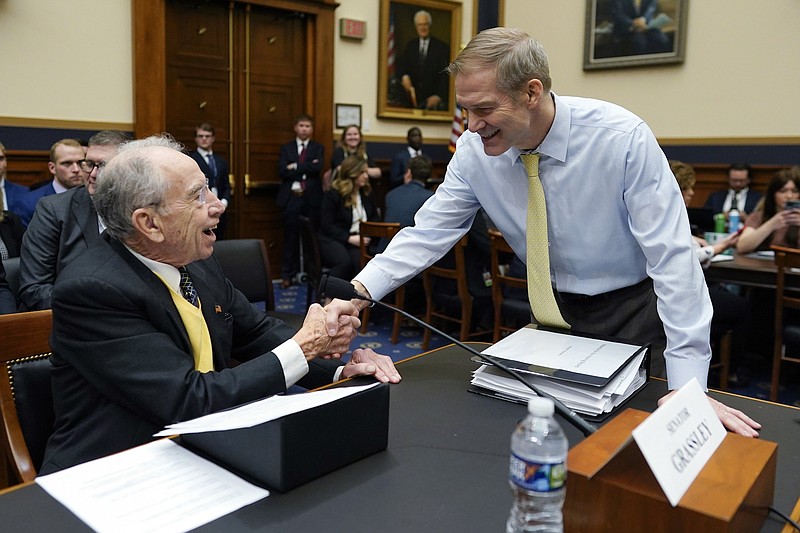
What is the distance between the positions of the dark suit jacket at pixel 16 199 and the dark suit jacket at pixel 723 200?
6.15 metres

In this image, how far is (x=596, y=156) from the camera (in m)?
1.88

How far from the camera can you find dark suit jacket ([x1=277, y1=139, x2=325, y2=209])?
7961 millimetres

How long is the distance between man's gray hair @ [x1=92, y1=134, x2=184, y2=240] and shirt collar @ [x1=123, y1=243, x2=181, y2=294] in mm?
56

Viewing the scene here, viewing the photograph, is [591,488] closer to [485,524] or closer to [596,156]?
[485,524]

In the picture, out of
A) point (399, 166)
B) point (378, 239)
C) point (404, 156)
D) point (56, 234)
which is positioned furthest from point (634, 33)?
point (56, 234)

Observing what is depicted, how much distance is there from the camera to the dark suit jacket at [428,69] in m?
9.05

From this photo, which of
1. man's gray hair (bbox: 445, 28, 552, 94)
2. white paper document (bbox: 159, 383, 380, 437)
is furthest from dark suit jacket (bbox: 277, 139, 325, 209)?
white paper document (bbox: 159, 383, 380, 437)

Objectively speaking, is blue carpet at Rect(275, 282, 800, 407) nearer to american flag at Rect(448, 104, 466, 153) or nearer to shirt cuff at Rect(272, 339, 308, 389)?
shirt cuff at Rect(272, 339, 308, 389)

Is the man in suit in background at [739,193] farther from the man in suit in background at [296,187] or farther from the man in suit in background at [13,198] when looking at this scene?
the man in suit in background at [13,198]

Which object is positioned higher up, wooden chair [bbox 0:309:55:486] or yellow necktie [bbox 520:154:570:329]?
yellow necktie [bbox 520:154:570:329]

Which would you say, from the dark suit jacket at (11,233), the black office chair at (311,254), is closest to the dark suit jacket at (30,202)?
the dark suit jacket at (11,233)

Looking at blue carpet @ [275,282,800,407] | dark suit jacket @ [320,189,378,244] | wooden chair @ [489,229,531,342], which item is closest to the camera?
blue carpet @ [275,282,800,407]

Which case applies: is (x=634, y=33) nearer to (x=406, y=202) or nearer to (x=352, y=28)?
(x=352, y=28)

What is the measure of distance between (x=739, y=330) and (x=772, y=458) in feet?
11.5
